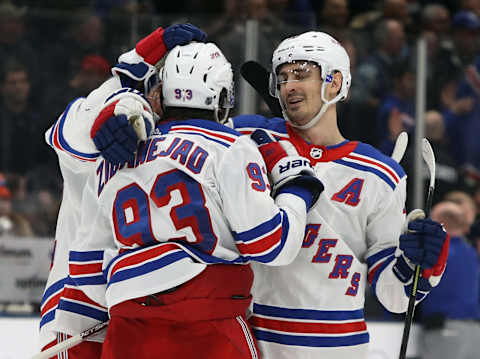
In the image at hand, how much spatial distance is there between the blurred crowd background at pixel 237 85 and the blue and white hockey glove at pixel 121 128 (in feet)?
6.46

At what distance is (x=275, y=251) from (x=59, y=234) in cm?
78

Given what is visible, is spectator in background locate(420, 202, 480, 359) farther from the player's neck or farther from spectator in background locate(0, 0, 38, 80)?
spectator in background locate(0, 0, 38, 80)

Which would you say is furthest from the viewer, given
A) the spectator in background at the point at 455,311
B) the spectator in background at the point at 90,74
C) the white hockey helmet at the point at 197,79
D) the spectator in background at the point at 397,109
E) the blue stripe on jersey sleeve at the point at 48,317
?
the spectator in background at the point at 397,109

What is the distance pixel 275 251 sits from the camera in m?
2.23

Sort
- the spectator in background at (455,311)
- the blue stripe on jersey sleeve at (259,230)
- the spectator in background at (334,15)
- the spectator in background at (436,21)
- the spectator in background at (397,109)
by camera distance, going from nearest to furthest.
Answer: the blue stripe on jersey sleeve at (259,230) → the spectator in background at (455,311) → the spectator in background at (397,109) → the spectator in background at (334,15) → the spectator in background at (436,21)

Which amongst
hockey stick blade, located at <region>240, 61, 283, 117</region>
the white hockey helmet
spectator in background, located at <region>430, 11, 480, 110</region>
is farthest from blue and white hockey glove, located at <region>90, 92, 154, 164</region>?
spectator in background, located at <region>430, 11, 480, 110</region>

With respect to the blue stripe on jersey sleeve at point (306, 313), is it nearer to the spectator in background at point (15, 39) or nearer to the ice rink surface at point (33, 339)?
the ice rink surface at point (33, 339)

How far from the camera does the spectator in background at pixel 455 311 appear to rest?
13.7 ft

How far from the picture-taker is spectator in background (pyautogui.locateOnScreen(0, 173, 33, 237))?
4410 mm

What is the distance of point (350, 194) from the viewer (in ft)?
8.27

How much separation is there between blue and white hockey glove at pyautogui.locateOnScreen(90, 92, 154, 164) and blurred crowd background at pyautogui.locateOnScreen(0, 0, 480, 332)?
1.97m

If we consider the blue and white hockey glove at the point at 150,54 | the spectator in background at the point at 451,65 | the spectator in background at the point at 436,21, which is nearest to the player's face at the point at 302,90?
the blue and white hockey glove at the point at 150,54

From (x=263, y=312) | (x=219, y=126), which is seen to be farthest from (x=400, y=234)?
(x=219, y=126)

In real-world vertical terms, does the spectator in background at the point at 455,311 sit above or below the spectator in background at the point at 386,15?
below
